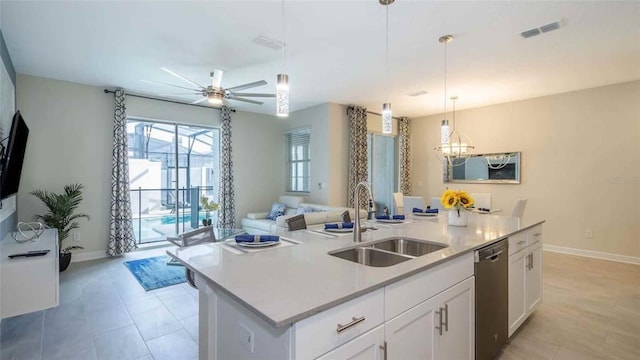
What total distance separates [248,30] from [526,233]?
3.27 m

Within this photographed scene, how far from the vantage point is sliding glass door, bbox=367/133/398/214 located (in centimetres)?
748

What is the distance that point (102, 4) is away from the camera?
2611 mm

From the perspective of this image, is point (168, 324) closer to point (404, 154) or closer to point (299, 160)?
point (299, 160)

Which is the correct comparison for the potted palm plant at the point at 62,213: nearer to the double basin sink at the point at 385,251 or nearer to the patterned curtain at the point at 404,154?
the double basin sink at the point at 385,251

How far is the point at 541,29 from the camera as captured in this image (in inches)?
119

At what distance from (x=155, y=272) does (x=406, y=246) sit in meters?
3.58

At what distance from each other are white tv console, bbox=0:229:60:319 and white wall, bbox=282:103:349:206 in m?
4.31

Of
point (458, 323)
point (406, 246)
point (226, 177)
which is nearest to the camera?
point (458, 323)

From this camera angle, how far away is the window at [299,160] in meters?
6.75

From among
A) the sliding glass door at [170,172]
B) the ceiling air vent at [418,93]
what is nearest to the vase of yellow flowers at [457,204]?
the ceiling air vent at [418,93]

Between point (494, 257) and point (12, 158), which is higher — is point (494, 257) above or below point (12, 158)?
below

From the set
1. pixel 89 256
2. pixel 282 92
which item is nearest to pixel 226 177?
pixel 89 256

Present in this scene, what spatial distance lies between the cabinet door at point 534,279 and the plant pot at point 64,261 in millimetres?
5641

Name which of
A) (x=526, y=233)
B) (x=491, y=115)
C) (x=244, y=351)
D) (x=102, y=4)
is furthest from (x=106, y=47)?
(x=491, y=115)
